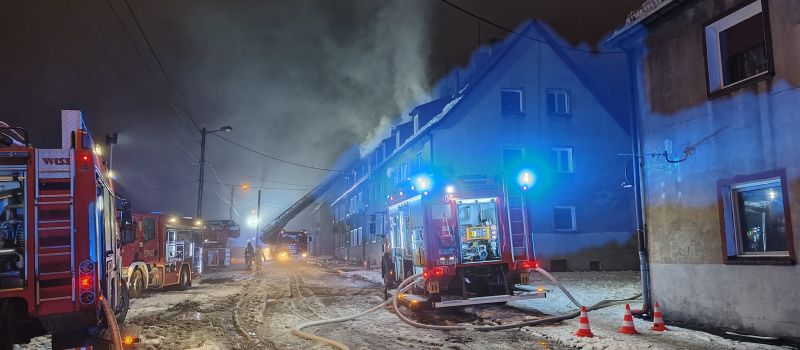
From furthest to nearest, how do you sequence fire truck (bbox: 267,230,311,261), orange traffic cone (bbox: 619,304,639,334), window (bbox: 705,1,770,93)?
fire truck (bbox: 267,230,311,261) < orange traffic cone (bbox: 619,304,639,334) < window (bbox: 705,1,770,93)

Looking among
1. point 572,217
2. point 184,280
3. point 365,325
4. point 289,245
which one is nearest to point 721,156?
point 365,325

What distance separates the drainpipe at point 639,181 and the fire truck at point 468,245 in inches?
75.3

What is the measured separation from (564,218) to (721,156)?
14.6 metres

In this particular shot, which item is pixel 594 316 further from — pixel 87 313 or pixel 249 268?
pixel 249 268

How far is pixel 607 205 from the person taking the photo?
22.6 metres

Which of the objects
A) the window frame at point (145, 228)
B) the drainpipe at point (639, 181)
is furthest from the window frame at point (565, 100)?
the window frame at point (145, 228)

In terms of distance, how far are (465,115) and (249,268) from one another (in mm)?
16218

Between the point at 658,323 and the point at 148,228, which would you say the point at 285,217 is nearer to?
the point at 148,228

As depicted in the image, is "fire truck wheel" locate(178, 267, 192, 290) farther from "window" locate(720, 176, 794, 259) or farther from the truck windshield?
"window" locate(720, 176, 794, 259)

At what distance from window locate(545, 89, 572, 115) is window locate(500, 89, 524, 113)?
4.09 feet

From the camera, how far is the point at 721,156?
26.9ft

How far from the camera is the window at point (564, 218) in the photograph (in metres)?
22.4

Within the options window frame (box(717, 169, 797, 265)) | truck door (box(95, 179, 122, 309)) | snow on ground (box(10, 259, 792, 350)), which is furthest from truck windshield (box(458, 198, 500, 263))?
truck door (box(95, 179, 122, 309))

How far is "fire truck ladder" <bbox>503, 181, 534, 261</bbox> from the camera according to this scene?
10.7 metres
